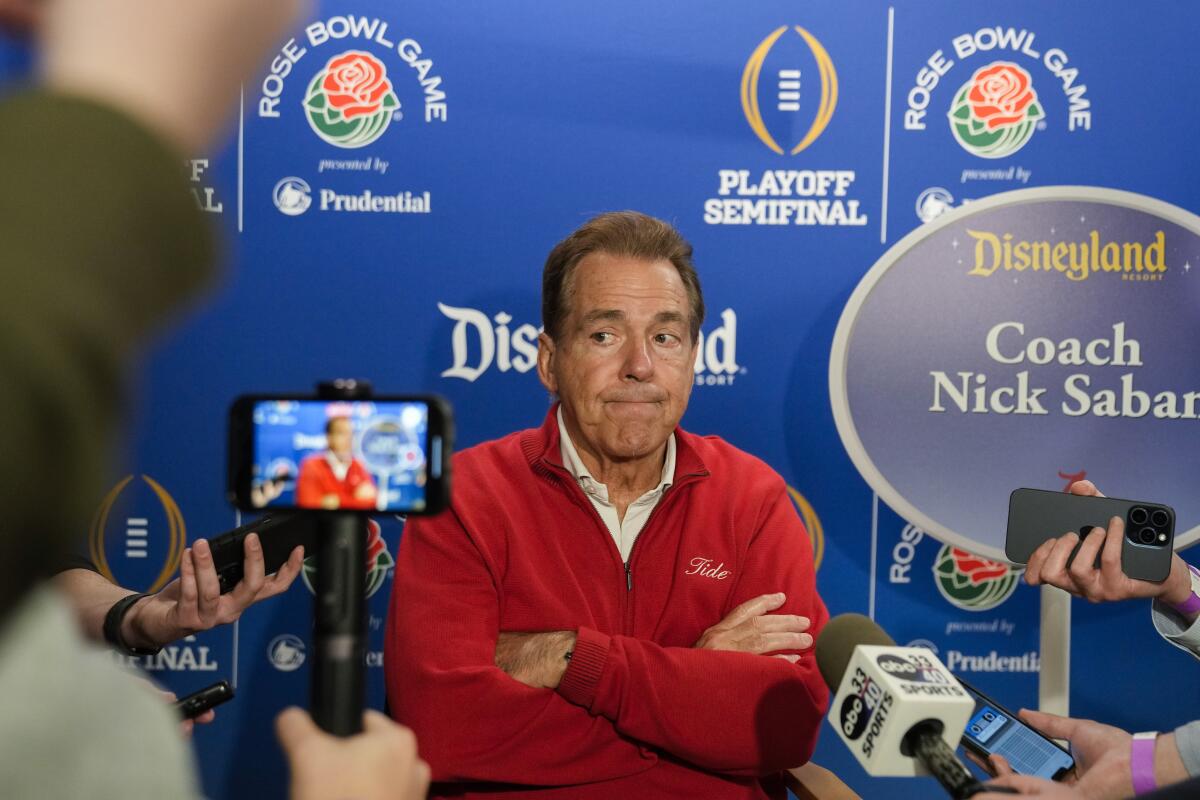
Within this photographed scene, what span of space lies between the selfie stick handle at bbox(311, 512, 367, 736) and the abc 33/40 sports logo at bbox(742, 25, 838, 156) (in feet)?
7.58

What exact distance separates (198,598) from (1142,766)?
1650 millimetres

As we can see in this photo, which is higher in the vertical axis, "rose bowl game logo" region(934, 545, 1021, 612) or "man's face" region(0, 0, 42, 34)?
"man's face" region(0, 0, 42, 34)

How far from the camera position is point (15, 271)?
278mm

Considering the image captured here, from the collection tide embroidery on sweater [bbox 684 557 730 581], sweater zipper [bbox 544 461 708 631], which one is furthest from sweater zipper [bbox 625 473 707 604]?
tide embroidery on sweater [bbox 684 557 730 581]

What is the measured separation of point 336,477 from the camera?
0.73 m

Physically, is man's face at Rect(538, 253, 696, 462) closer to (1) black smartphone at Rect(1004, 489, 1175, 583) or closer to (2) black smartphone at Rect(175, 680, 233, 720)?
(1) black smartphone at Rect(1004, 489, 1175, 583)

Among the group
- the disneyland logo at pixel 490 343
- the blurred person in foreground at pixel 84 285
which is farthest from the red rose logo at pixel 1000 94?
the blurred person in foreground at pixel 84 285

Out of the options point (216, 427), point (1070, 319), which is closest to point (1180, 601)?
point (1070, 319)

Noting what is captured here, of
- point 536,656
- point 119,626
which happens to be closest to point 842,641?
point 536,656

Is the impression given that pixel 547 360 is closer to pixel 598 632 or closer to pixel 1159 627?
pixel 598 632

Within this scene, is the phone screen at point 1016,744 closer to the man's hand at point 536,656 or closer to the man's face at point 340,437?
the man's hand at point 536,656

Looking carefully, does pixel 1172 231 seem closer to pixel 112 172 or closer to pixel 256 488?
pixel 256 488

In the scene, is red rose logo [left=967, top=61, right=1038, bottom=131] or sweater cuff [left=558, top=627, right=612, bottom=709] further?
red rose logo [left=967, top=61, right=1038, bottom=131]

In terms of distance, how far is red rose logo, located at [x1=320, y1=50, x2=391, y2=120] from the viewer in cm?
279
